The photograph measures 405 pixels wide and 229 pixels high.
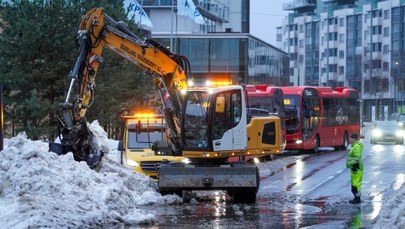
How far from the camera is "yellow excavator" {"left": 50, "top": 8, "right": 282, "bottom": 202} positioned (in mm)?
19672

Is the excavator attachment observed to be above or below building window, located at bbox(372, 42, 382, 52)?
below

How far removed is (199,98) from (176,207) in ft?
9.52

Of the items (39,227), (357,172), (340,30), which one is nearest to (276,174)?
(357,172)

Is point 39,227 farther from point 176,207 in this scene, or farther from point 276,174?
point 276,174

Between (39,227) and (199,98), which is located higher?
(199,98)

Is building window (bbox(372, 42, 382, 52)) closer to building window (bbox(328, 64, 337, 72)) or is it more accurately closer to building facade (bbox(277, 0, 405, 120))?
building facade (bbox(277, 0, 405, 120))

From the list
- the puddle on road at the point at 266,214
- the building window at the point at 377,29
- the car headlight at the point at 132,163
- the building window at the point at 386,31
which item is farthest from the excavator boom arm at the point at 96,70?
the building window at the point at 377,29

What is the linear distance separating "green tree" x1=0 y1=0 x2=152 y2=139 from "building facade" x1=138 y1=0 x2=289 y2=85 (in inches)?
1125

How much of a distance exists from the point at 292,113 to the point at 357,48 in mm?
93619

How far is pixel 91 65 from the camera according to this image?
809 inches

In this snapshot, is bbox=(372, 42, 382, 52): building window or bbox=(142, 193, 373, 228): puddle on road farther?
bbox=(372, 42, 382, 52): building window

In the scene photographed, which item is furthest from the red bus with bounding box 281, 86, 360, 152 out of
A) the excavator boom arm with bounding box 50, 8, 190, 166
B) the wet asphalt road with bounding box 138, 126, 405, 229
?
the excavator boom arm with bounding box 50, 8, 190, 166

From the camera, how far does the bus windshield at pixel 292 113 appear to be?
135 ft

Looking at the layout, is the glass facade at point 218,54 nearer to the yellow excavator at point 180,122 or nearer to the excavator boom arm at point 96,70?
the excavator boom arm at point 96,70
